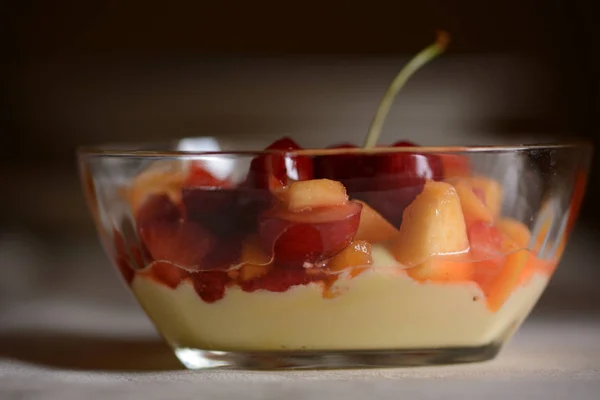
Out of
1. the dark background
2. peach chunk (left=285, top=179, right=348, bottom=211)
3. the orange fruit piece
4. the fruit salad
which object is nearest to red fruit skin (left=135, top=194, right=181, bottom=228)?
the fruit salad

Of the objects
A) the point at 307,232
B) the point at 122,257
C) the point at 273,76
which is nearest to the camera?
the point at 307,232

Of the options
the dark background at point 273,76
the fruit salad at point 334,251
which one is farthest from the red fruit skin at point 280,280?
the dark background at point 273,76

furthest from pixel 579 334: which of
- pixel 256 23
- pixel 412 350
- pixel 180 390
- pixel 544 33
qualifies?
pixel 256 23

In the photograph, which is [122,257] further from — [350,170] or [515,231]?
[515,231]

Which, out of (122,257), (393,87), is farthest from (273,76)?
(122,257)

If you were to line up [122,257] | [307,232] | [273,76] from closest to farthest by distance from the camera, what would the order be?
[307,232], [122,257], [273,76]

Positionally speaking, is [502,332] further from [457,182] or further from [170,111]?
[170,111]
